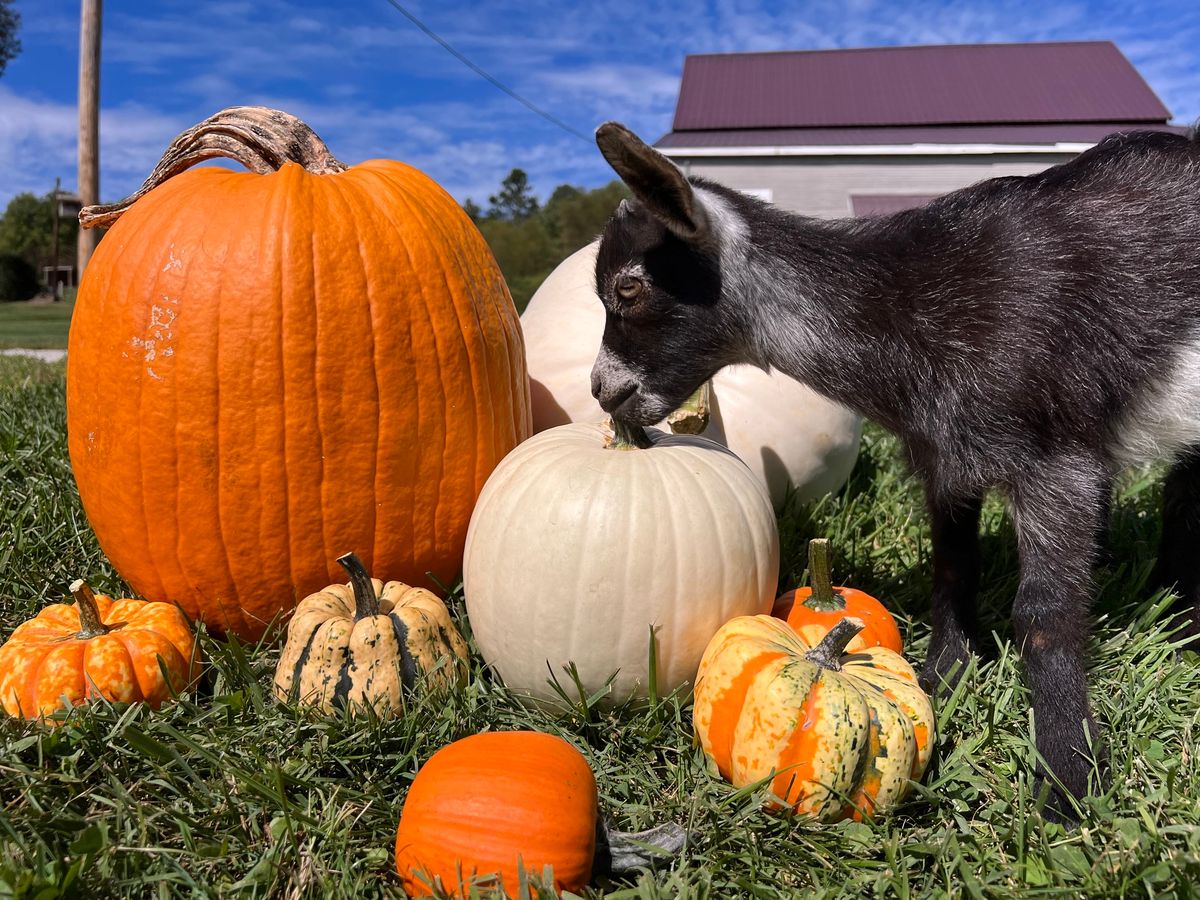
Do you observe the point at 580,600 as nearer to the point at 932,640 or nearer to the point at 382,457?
the point at 382,457

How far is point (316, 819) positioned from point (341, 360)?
160 centimetres

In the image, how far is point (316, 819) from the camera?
2279 millimetres

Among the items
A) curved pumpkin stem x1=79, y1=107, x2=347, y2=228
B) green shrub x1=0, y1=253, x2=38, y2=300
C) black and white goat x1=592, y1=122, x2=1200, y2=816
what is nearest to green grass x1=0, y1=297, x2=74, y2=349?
curved pumpkin stem x1=79, y1=107, x2=347, y2=228

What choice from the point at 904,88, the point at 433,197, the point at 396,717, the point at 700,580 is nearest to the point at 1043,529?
the point at 700,580

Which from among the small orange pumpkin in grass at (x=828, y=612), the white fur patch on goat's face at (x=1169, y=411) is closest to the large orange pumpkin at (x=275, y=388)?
the small orange pumpkin in grass at (x=828, y=612)

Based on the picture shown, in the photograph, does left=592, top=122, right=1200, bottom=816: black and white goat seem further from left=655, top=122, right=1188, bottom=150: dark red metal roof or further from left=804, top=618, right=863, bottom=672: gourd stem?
left=655, top=122, right=1188, bottom=150: dark red metal roof

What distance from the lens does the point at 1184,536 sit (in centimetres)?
348

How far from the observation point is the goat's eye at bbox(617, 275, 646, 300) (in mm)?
2945

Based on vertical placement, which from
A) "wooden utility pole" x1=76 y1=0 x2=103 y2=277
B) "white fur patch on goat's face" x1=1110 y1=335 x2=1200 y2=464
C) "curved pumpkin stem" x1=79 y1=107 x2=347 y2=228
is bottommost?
"white fur patch on goat's face" x1=1110 y1=335 x2=1200 y2=464

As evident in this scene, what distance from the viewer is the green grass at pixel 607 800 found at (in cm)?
214

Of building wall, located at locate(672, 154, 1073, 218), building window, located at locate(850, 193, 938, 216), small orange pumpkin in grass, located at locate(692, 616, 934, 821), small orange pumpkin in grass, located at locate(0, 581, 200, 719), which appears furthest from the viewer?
building wall, located at locate(672, 154, 1073, 218)

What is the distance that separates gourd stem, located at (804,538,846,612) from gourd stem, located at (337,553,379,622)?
4.83 ft

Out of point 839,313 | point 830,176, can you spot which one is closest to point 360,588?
point 839,313

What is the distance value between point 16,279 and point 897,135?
4907 centimetres
